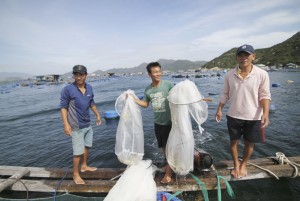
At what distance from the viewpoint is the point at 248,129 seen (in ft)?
11.6

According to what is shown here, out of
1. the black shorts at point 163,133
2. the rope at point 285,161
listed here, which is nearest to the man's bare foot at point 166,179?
the black shorts at point 163,133

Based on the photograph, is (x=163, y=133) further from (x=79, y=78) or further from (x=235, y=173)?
(x=79, y=78)

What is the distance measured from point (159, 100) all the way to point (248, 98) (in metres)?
1.58

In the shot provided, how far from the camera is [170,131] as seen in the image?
3.57 meters

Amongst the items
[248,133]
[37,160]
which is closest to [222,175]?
[248,133]

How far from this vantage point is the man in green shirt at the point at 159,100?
355 centimetres

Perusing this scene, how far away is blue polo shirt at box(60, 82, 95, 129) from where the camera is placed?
3793 mm

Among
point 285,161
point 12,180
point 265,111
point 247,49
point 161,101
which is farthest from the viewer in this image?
point 285,161

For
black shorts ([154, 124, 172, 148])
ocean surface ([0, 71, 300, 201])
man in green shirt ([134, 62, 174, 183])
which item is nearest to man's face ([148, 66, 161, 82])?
man in green shirt ([134, 62, 174, 183])

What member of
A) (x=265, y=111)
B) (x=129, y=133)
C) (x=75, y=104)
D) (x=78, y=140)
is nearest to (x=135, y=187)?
(x=129, y=133)

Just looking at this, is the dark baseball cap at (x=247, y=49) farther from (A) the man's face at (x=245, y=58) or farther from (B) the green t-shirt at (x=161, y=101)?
(B) the green t-shirt at (x=161, y=101)

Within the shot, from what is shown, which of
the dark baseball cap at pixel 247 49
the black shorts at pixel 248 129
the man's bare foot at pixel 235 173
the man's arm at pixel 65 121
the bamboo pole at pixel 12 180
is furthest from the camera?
the bamboo pole at pixel 12 180

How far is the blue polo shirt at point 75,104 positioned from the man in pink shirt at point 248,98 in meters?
2.89

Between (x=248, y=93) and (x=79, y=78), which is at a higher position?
(x=79, y=78)
